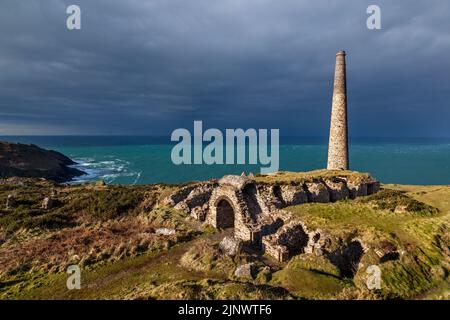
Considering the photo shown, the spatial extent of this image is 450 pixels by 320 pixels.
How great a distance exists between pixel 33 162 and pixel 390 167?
137529 mm

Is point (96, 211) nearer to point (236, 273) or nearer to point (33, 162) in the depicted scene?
point (236, 273)

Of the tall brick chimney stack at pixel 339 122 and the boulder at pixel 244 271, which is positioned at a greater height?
the tall brick chimney stack at pixel 339 122

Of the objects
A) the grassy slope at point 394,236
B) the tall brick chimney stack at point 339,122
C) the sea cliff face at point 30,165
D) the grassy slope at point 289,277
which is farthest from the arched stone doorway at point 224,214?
the sea cliff face at point 30,165

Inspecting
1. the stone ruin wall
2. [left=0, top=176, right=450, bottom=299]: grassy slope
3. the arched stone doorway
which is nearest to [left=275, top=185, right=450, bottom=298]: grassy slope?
[left=0, top=176, right=450, bottom=299]: grassy slope

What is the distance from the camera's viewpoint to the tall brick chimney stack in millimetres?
35875

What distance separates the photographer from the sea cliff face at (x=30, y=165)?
8194 centimetres

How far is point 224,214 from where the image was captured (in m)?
24.9

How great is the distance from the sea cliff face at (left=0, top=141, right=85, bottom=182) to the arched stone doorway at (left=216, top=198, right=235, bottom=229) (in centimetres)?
7629

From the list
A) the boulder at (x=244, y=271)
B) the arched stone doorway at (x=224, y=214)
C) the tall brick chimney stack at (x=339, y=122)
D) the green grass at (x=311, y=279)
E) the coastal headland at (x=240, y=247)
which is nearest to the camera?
the green grass at (x=311, y=279)

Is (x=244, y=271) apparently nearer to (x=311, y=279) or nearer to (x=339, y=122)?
(x=311, y=279)

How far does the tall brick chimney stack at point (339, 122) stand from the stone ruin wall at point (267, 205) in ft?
18.7

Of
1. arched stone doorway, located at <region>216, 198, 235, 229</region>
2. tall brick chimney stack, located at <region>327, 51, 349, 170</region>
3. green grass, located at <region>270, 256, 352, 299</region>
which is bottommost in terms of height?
green grass, located at <region>270, 256, 352, 299</region>

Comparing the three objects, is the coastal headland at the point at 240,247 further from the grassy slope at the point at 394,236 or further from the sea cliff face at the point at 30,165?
the sea cliff face at the point at 30,165

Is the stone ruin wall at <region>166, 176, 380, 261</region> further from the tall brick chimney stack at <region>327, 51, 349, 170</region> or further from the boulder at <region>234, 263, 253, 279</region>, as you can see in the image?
the tall brick chimney stack at <region>327, 51, 349, 170</region>
